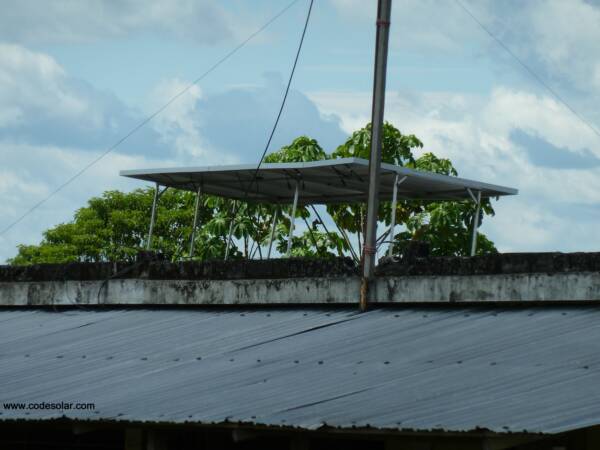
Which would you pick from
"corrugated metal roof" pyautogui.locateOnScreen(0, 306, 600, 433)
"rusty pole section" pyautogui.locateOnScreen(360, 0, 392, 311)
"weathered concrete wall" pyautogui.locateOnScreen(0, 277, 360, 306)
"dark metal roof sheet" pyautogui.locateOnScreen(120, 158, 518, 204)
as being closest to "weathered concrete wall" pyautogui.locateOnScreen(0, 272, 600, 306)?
"weathered concrete wall" pyautogui.locateOnScreen(0, 277, 360, 306)

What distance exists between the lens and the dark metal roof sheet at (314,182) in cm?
1683

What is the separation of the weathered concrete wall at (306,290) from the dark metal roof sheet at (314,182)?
10.1ft

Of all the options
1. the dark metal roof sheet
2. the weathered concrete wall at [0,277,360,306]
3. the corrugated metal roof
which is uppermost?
the dark metal roof sheet

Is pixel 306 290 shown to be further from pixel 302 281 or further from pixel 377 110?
pixel 377 110

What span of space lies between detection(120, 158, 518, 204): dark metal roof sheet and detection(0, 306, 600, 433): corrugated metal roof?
3904 mm

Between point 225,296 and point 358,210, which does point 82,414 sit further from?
point 358,210

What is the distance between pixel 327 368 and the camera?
10.0 metres

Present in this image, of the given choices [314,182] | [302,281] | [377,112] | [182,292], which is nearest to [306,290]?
[302,281]

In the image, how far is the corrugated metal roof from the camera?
26.7 feet

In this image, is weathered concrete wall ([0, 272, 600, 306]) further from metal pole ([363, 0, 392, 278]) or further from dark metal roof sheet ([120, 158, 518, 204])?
dark metal roof sheet ([120, 158, 518, 204])

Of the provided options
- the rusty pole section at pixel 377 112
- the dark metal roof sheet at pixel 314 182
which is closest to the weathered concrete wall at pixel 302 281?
the rusty pole section at pixel 377 112

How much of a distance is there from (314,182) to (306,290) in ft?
17.9

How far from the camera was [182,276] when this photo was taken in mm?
13781

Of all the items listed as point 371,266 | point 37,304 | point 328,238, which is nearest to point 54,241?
point 328,238
